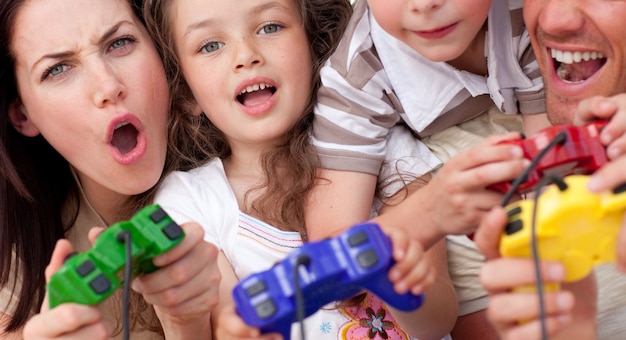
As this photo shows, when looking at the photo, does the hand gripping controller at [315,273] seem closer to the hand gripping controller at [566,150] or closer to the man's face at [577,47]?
the hand gripping controller at [566,150]

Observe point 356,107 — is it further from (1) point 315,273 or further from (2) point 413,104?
(1) point 315,273

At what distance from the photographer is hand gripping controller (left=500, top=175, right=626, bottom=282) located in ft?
2.78

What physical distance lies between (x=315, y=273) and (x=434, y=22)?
569 millimetres

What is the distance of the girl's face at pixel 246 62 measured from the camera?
5.05 ft

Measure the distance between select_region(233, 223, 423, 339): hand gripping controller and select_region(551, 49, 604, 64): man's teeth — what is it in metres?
0.52

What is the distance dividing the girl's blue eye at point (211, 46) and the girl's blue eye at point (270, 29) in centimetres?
8

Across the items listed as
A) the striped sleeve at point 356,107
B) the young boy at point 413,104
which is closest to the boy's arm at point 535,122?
the young boy at point 413,104

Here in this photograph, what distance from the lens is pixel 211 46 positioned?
158 cm

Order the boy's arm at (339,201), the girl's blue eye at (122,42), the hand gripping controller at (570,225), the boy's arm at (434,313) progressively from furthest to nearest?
the girl's blue eye at (122,42) < the boy's arm at (339,201) < the boy's arm at (434,313) < the hand gripping controller at (570,225)

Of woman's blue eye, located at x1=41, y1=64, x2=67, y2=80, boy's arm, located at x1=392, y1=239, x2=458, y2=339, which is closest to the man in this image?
boy's arm, located at x1=392, y1=239, x2=458, y2=339

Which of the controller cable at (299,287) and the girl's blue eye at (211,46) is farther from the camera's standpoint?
the girl's blue eye at (211,46)

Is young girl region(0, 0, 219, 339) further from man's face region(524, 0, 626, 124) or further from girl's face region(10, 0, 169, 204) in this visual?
man's face region(524, 0, 626, 124)

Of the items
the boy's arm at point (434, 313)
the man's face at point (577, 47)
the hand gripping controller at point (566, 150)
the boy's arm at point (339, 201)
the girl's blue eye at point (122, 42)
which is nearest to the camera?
the hand gripping controller at point (566, 150)

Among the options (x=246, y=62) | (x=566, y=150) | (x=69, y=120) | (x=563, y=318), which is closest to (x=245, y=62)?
(x=246, y=62)
